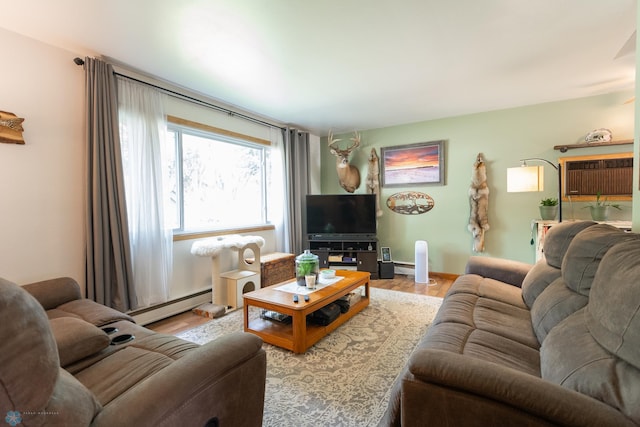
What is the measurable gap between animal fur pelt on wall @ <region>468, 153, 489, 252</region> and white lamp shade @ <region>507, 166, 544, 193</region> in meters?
0.83

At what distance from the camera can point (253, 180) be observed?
4.23 metres

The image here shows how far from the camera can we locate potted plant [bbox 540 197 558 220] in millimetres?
3535

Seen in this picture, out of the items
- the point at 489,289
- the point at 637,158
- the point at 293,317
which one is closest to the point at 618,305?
the point at 637,158

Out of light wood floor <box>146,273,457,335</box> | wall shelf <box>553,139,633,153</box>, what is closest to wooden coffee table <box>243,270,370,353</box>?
light wood floor <box>146,273,457,335</box>

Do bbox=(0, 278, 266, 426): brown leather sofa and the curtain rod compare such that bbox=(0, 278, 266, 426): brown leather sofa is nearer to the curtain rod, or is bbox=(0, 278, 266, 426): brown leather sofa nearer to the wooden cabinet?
the curtain rod

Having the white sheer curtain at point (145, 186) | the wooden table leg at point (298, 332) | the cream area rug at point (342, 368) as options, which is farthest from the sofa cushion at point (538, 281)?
the white sheer curtain at point (145, 186)

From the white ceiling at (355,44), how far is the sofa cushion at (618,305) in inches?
66.1

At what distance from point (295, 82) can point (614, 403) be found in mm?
3115

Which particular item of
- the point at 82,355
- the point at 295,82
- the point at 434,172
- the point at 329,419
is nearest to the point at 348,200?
the point at 434,172

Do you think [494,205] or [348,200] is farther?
[348,200]

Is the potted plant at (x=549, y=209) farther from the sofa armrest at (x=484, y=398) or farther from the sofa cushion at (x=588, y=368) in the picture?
the sofa armrest at (x=484, y=398)

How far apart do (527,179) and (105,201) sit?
13.6 ft

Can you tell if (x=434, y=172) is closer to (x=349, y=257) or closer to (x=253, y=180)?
(x=349, y=257)

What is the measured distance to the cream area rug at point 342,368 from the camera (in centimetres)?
157
